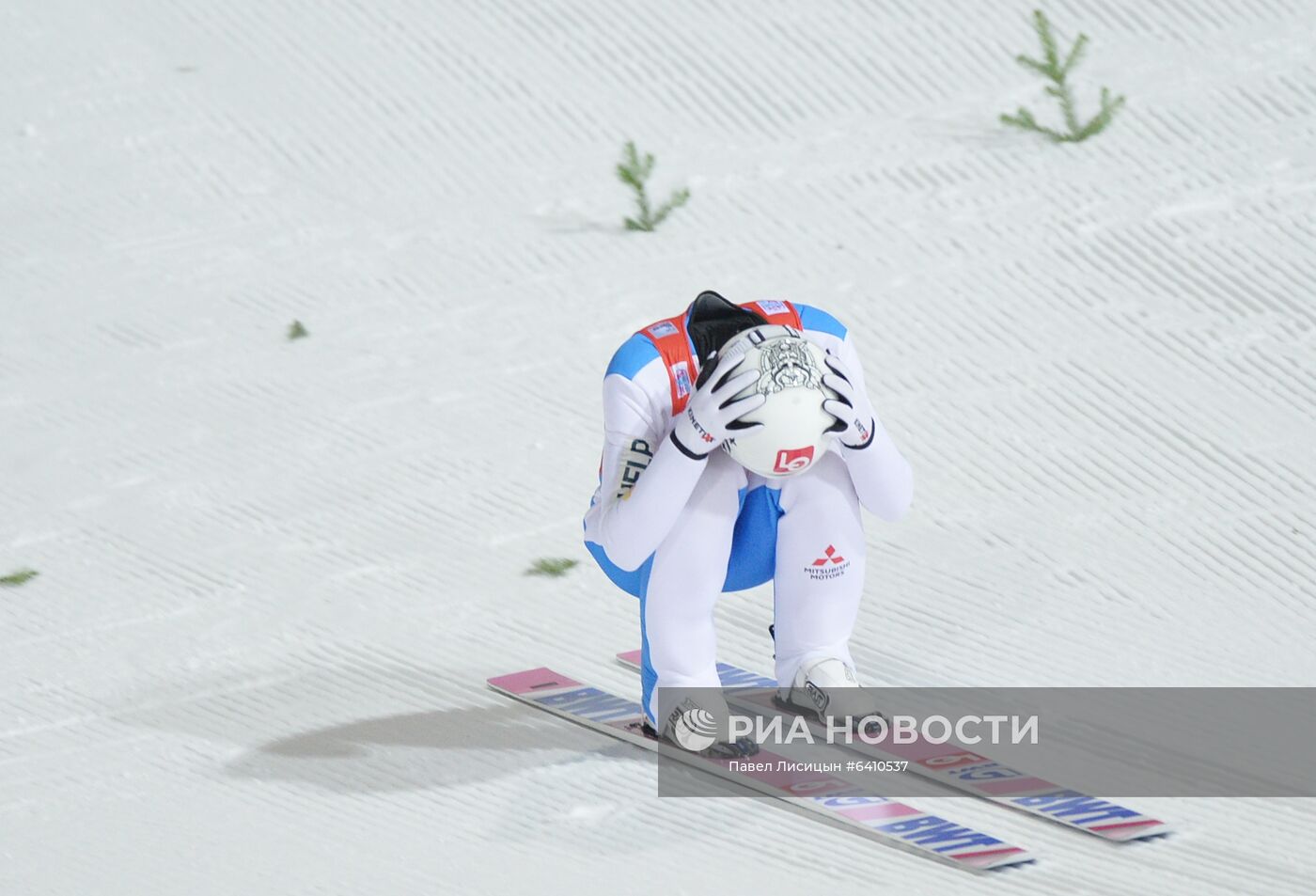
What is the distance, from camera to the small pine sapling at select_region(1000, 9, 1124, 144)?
6.33 m

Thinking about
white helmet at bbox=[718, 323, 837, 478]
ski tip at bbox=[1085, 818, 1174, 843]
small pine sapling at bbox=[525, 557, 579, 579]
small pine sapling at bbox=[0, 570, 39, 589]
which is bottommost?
small pine sapling at bbox=[0, 570, 39, 589]

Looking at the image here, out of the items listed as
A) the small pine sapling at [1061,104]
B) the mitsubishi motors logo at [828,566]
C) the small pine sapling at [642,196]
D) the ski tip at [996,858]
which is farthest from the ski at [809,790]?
the small pine sapling at [1061,104]

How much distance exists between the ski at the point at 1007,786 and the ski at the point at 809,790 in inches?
5.2

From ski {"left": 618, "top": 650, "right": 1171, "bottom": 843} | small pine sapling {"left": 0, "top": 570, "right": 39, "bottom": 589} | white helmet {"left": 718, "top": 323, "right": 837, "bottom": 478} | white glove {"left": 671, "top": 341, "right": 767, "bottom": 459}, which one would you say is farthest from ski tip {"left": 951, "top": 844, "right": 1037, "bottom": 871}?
small pine sapling {"left": 0, "top": 570, "right": 39, "bottom": 589}

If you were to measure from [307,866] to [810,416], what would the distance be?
1280 mm

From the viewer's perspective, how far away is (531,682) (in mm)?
4113

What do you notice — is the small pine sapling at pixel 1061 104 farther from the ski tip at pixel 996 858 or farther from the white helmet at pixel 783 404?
the ski tip at pixel 996 858

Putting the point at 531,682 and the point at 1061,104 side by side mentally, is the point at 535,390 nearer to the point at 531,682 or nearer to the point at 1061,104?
the point at 531,682

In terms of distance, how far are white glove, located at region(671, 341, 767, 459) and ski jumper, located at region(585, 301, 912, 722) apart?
Answer: 46 millimetres

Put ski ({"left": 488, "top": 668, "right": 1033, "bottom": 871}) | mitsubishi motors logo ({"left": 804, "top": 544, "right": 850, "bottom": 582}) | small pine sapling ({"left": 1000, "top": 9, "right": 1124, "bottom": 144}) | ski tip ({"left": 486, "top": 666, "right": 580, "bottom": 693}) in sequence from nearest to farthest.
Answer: ski ({"left": 488, "top": 668, "right": 1033, "bottom": 871}), mitsubishi motors logo ({"left": 804, "top": 544, "right": 850, "bottom": 582}), ski tip ({"left": 486, "top": 666, "right": 580, "bottom": 693}), small pine sapling ({"left": 1000, "top": 9, "right": 1124, "bottom": 144})

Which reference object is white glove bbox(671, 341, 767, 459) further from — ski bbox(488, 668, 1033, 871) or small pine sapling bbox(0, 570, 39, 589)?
small pine sapling bbox(0, 570, 39, 589)

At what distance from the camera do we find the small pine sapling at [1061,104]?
6.33 metres

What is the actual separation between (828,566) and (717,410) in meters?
0.49

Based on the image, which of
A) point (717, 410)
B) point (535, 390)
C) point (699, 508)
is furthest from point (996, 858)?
point (535, 390)
